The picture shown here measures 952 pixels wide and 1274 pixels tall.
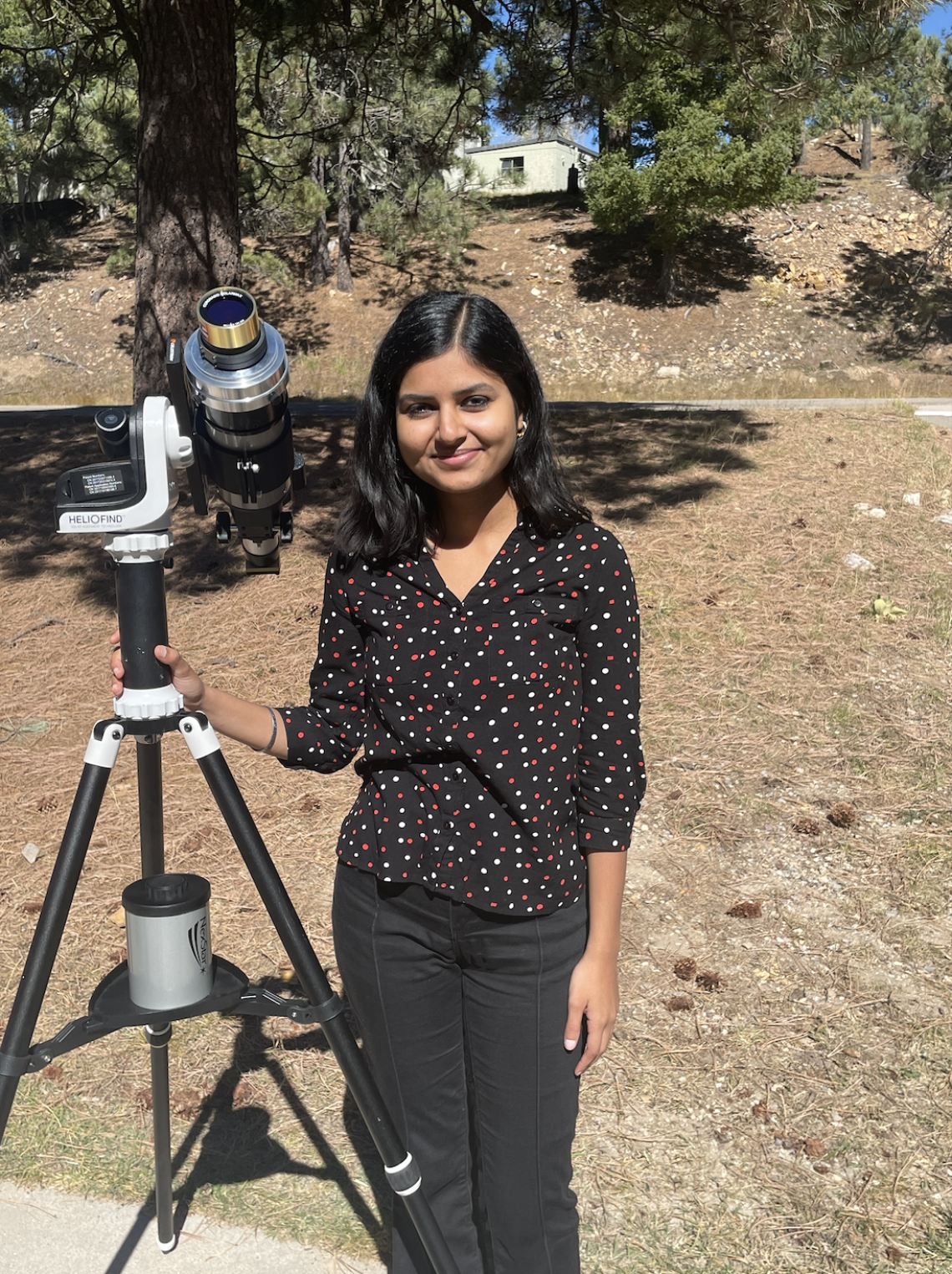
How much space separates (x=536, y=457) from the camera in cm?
180

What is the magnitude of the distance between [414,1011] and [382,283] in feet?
84.4

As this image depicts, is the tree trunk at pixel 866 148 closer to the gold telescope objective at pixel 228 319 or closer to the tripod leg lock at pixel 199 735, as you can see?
the gold telescope objective at pixel 228 319

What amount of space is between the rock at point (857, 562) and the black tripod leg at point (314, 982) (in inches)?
191

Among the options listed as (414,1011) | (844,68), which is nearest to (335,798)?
(414,1011)

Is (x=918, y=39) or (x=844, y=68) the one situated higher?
(x=918, y=39)

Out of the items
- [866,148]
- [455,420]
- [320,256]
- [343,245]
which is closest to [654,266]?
[343,245]

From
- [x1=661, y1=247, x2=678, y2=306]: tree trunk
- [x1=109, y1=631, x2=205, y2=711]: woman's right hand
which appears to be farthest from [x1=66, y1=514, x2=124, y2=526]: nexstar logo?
[x1=661, y1=247, x2=678, y2=306]: tree trunk

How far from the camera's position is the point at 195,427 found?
1671 mm

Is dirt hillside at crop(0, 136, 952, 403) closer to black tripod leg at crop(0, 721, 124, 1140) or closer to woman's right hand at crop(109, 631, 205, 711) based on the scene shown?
woman's right hand at crop(109, 631, 205, 711)

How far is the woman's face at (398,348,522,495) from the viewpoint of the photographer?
1703mm

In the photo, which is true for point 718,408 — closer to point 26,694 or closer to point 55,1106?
point 26,694

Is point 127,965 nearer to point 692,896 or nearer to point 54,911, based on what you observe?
point 54,911

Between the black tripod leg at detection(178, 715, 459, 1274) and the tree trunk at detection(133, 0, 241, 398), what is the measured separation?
5069 mm

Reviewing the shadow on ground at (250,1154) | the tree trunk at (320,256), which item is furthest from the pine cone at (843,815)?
the tree trunk at (320,256)
